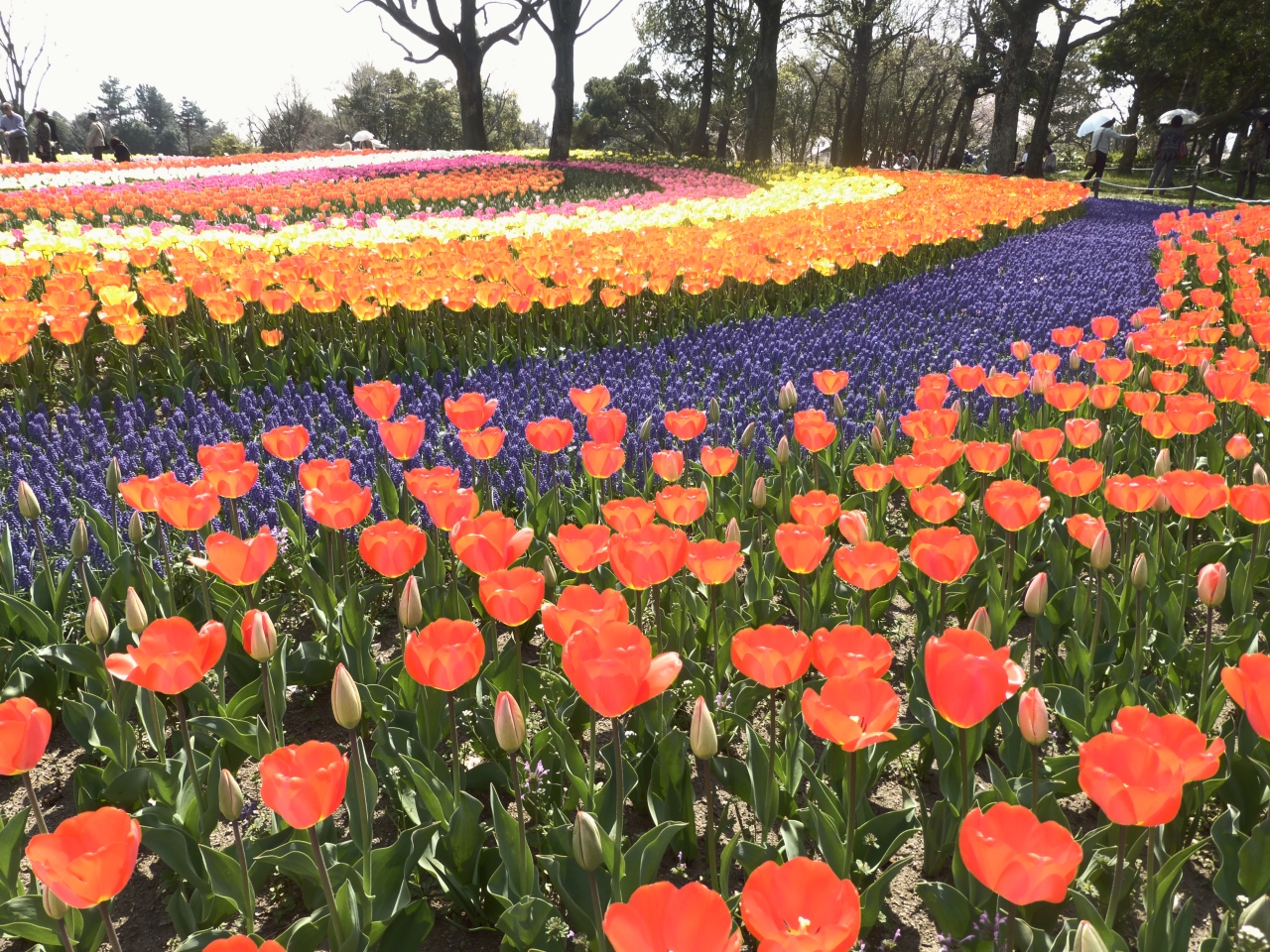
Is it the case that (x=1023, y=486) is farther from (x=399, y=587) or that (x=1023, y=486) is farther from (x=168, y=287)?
(x=168, y=287)

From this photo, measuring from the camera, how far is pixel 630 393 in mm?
5051

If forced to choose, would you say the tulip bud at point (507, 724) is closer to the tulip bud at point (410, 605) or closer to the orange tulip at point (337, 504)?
the tulip bud at point (410, 605)

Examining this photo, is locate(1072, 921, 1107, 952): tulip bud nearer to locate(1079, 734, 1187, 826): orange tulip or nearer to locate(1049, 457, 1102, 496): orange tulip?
locate(1079, 734, 1187, 826): orange tulip

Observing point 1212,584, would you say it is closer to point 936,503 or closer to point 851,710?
point 936,503

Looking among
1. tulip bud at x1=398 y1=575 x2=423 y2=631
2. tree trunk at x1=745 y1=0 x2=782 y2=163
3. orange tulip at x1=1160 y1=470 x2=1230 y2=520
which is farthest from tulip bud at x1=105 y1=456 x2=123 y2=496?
tree trunk at x1=745 y1=0 x2=782 y2=163

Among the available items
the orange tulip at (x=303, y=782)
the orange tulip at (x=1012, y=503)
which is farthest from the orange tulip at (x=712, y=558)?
the orange tulip at (x=303, y=782)

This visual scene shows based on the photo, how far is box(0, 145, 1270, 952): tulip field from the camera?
1443 millimetres

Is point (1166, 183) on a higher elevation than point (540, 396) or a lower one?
higher

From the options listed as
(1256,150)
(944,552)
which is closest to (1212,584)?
(944,552)

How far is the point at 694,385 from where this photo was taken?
5.29 meters

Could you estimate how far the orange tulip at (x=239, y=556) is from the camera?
75.9 inches

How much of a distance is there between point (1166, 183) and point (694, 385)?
83.6 feet

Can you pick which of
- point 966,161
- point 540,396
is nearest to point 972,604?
point 540,396

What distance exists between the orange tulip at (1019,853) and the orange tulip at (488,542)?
1124 mm
